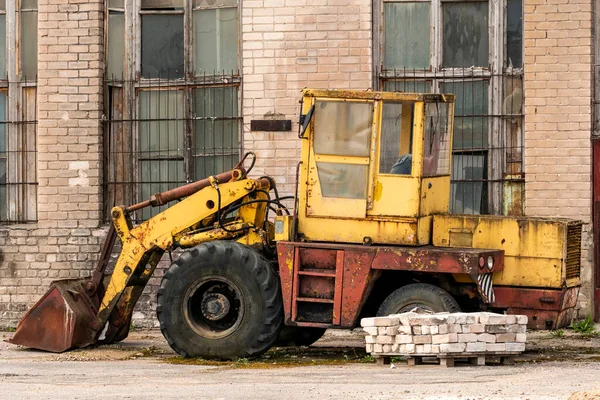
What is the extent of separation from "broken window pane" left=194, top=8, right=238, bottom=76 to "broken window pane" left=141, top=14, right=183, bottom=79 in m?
0.22

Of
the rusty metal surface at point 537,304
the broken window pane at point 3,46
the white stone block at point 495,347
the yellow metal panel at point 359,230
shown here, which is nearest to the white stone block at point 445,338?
the white stone block at point 495,347

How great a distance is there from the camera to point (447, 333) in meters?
11.1

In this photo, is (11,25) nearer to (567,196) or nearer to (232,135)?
(232,135)

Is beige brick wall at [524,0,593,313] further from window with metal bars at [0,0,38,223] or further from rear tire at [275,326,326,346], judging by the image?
window with metal bars at [0,0,38,223]

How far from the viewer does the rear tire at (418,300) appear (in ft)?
38.1

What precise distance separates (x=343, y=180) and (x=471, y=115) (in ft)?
11.5

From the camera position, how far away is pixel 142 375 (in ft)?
36.3

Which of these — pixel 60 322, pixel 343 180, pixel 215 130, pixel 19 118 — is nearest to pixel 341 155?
pixel 343 180

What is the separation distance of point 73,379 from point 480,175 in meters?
5.91

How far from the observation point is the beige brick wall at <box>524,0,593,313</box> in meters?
14.4

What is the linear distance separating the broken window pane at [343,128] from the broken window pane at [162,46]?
4.15 m

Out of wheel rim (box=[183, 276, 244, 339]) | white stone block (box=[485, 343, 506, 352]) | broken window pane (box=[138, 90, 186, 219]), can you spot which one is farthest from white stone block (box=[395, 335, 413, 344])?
broken window pane (box=[138, 90, 186, 219])

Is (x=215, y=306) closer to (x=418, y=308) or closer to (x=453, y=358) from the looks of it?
(x=418, y=308)

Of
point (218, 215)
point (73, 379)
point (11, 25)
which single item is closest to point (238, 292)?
point (218, 215)
